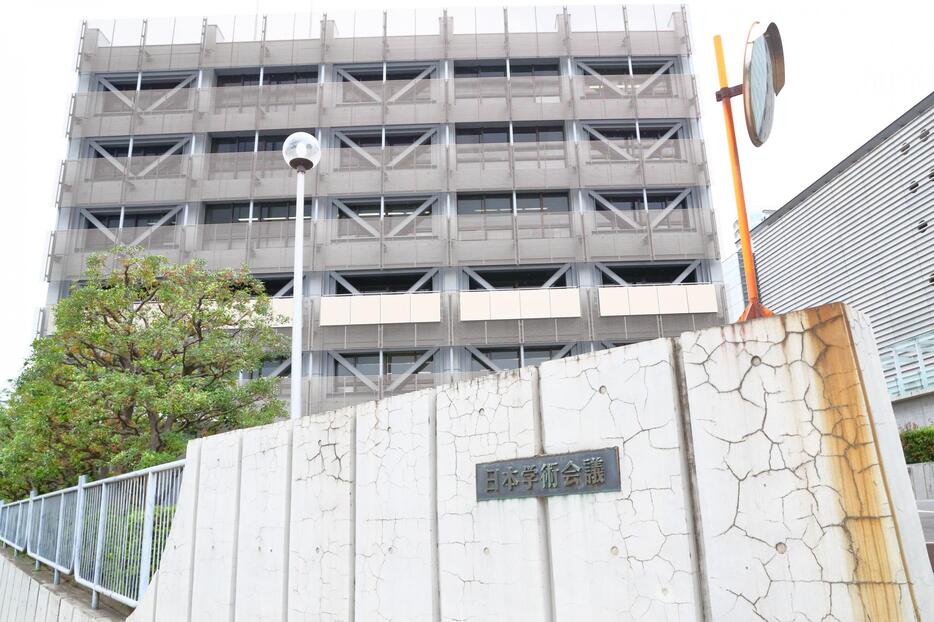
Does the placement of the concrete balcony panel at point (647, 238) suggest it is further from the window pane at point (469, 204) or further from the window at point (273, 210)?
the window at point (273, 210)

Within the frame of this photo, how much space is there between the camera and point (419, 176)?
85.6 ft

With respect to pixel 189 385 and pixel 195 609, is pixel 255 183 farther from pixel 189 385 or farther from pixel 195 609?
pixel 195 609

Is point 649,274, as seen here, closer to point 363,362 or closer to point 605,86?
point 605,86

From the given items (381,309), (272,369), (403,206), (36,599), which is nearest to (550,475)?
(36,599)

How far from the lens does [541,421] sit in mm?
3268

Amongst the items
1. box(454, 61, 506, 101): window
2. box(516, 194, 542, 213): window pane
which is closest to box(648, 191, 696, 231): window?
box(516, 194, 542, 213): window pane

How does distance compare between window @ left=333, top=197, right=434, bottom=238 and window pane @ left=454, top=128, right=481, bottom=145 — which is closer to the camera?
window @ left=333, top=197, right=434, bottom=238

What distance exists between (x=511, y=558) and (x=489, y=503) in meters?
0.29

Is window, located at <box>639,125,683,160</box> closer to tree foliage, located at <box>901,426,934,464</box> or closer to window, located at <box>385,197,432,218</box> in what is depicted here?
window, located at <box>385,197,432,218</box>

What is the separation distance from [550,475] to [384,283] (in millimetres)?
24051

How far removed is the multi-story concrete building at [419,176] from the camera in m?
24.8

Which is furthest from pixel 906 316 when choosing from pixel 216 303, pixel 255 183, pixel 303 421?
pixel 255 183

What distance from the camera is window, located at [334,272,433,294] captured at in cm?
2650

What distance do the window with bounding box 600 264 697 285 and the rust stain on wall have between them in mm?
24455
